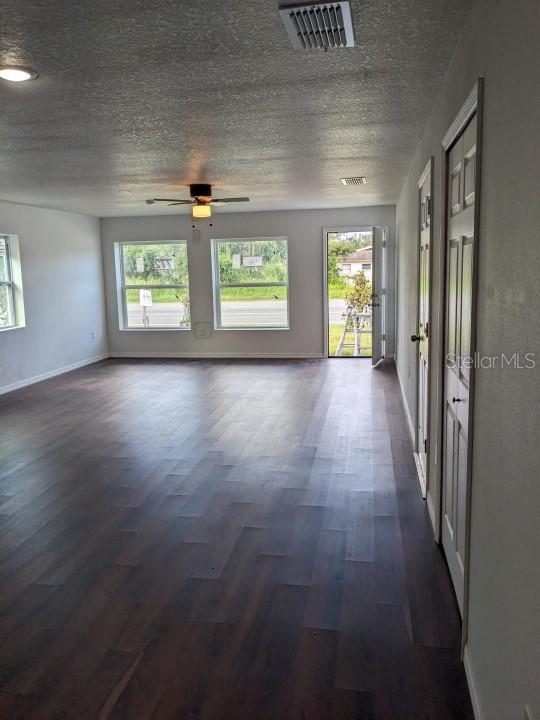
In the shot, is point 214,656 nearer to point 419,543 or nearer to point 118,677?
point 118,677

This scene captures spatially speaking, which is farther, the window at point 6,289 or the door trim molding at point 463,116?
the window at point 6,289

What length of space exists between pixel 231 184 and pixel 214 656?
4.84 m

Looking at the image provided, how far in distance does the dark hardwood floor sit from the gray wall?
46 cm

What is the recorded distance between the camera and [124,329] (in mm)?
9648

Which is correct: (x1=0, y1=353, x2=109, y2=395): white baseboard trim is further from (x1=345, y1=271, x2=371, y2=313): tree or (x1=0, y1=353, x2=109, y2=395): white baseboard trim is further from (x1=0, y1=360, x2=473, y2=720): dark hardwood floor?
(x1=345, y1=271, x2=371, y2=313): tree

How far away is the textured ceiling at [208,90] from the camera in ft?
6.57

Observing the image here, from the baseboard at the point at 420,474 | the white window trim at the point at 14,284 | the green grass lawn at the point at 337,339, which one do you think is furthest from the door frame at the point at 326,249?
the baseboard at the point at 420,474

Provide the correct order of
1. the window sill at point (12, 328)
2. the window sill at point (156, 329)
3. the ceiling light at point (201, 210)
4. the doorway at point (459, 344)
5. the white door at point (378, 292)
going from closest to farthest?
1. the doorway at point (459, 344)
2. the ceiling light at point (201, 210)
3. the window sill at point (12, 328)
4. the white door at point (378, 292)
5. the window sill at point (156, 329)

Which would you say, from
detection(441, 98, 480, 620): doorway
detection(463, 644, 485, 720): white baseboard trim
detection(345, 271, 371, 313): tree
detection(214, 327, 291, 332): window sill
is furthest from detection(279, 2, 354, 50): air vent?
detection(345, 271, 371, 313): tree

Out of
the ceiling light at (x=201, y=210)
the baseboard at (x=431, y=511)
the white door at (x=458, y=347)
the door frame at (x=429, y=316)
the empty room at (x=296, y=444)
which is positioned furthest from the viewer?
the ceiling light at (x=201, y=210)

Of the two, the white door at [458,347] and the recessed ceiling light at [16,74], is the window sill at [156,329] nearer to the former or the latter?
the recessed ceiling light at [16,74]

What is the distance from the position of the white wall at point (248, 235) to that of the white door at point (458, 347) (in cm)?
616

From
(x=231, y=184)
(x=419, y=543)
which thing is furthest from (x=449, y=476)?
(x=231, y=184)

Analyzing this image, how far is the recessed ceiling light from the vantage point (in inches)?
94.9
